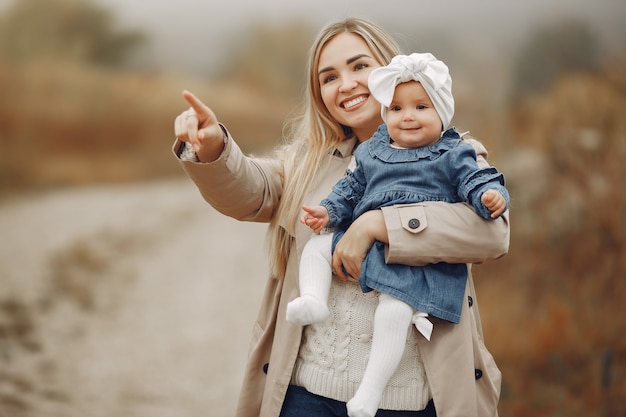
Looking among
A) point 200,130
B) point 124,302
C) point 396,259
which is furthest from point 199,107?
point 124,302

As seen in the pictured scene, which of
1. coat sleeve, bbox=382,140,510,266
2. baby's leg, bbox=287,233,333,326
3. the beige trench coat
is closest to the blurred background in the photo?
the beige trench coat

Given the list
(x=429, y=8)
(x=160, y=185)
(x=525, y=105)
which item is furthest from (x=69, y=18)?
(x=525, y=105)

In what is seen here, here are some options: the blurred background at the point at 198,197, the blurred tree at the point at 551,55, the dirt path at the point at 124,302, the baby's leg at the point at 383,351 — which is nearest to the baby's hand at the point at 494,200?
the baby's leg at the point at 383,351

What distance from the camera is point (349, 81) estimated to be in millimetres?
2037

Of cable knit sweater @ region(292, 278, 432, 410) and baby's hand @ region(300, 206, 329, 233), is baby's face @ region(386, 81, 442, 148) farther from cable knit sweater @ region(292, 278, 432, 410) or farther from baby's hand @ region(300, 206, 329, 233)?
cable knit sweater @ region(292, 278, 432, 410)

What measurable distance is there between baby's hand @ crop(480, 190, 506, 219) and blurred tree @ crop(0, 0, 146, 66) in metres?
5.16

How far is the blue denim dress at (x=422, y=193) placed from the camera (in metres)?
1.70

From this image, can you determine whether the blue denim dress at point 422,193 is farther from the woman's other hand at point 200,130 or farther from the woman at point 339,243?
the woman's other hand at point 200,130

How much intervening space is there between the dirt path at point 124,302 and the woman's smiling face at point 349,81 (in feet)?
10.0

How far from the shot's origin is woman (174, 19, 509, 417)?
1.74 meters

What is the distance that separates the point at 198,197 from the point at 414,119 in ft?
15.8

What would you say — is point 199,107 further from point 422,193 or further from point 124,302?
point 124,302

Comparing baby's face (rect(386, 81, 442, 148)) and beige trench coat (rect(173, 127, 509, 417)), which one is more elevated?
baby's face (rect(386, 81, 442, 148))

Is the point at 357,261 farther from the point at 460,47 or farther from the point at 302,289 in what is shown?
the point at 460,47
